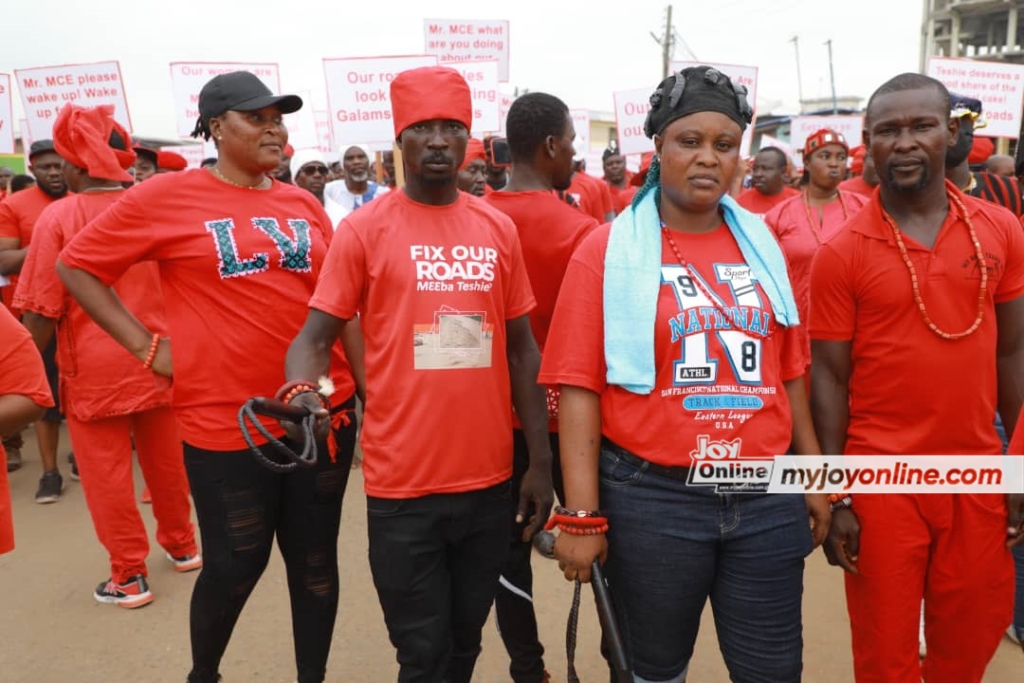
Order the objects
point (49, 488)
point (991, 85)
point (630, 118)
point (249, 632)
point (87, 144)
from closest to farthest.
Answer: point (249, 632) → point (87, 144) → point (49, 488) → point (991, 85) → point (630, 118)

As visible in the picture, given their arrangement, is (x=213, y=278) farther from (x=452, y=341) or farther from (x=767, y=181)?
(x=767, y=181)

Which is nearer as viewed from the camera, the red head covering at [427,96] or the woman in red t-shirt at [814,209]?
the red head covering at [427,96]

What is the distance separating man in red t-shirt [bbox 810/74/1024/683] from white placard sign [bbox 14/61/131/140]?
7081mm

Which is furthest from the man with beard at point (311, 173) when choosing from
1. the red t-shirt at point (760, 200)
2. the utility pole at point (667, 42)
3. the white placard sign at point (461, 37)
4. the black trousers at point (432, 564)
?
the utility pole at point (667, 42)

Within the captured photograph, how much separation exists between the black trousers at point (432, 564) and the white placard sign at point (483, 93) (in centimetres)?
557

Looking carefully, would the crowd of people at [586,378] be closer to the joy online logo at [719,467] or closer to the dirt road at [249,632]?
the joy online logo at [719,467]

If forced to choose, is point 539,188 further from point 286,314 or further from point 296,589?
point 296,589

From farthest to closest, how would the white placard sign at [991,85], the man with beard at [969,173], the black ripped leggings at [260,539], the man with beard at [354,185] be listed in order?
the white placard sign at [991,85], the man with beard at [354,185], the man with beard at [969,173], the black ripped leggings at [260,539]

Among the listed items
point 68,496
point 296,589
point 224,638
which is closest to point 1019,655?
point 296,589

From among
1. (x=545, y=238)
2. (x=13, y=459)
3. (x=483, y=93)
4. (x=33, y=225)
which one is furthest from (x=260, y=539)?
(x=483, y=93)

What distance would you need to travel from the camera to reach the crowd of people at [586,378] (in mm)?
2164

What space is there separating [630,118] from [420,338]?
26.2 feet

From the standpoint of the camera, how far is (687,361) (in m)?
2.12

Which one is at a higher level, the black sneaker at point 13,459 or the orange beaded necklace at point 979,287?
the orange beaded necklace at point 979,287
